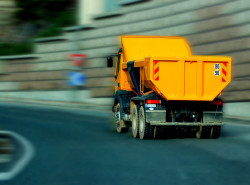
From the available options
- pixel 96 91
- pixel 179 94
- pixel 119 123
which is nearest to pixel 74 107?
pixel 96 91

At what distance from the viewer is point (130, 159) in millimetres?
11523

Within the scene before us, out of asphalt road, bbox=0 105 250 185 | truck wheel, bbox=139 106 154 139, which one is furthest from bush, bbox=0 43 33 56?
truck wheel, bbox=139 106 154 139

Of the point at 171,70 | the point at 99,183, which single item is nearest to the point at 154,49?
the point at 171,70

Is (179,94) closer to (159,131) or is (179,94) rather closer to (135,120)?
(159,131)

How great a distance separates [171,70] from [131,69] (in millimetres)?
2120

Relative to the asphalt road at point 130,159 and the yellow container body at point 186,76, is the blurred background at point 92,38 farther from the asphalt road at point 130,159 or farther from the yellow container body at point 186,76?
the yellow container body at point 186,76

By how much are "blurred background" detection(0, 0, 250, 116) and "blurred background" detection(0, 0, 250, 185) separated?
0.05 meters

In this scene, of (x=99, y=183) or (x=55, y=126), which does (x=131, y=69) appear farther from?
(x=99, y=183)

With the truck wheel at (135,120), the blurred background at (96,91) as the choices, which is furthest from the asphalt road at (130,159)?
the truck wheel at (135,120)

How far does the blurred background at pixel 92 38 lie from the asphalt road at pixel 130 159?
750 cm

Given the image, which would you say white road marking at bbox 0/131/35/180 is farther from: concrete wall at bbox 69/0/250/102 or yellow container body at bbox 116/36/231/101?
concrete wall at bbox 69/0/250/102

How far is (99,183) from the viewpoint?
867cm

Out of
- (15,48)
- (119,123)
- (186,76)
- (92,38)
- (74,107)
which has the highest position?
(92,38)

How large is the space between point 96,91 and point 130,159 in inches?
970
